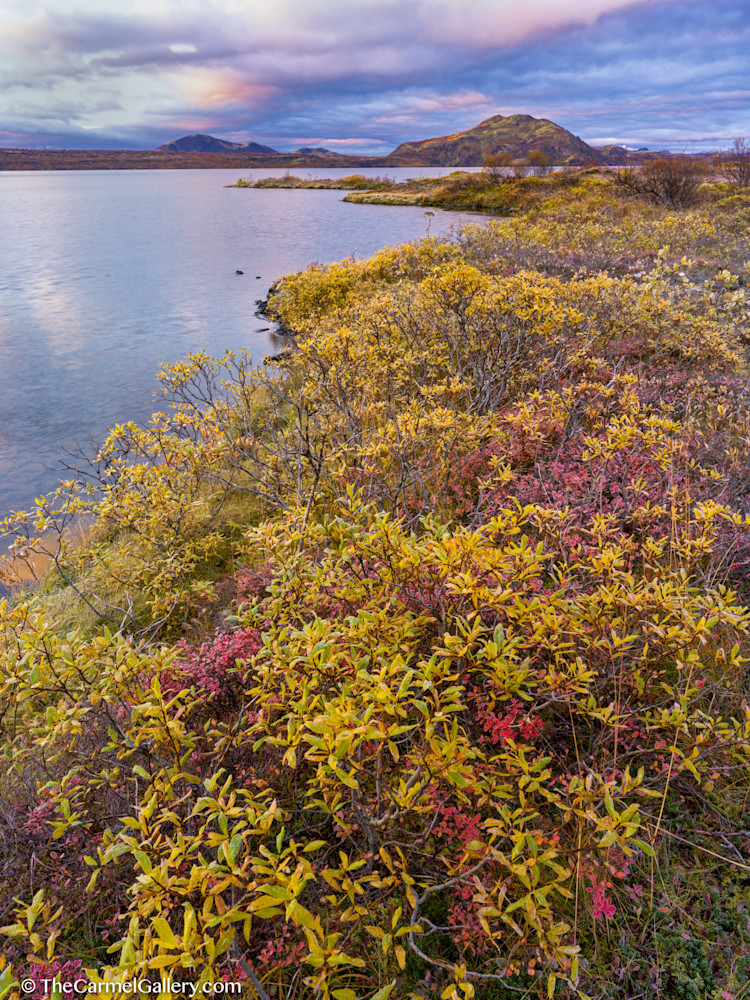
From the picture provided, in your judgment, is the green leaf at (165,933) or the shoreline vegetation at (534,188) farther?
the shoreline vegetation at (534,188)

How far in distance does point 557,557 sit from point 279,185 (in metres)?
147

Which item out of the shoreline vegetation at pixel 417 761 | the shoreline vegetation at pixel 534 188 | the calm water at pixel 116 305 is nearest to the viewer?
the shoreline vegetation at pixel 417 761

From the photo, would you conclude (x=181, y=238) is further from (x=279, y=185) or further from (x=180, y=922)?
(x=279, y=185)

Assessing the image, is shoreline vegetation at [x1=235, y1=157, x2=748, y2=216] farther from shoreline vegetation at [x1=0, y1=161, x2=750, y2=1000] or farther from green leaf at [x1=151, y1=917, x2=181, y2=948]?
green leaf at [x1=151, y1=917, x2=181, y2=948]

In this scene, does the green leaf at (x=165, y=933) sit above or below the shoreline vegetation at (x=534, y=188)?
below

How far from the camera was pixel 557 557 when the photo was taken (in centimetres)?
407

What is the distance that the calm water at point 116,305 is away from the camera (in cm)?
1338

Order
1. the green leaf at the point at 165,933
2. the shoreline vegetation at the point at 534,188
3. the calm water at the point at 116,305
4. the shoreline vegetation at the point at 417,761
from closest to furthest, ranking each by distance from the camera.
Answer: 1. the green leaf at the point at 165,933
2. the shoreline vegetation at the point at 417,761
3. the calm water at the point at 116,305
4. the shoreline vegetation at the point at 534,188

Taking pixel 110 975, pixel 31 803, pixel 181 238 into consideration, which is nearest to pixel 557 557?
pixel 110 975

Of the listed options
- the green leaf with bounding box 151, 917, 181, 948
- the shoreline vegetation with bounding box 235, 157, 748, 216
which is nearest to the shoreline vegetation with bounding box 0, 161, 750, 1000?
the green leaf with bounding box 151, 917, 181, 948

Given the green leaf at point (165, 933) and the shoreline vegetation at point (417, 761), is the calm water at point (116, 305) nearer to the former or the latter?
the shoreline vegetation at point (417, 761)

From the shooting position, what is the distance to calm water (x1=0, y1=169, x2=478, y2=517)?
13.4 metres

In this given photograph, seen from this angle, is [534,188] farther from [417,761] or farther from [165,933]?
[165,933]

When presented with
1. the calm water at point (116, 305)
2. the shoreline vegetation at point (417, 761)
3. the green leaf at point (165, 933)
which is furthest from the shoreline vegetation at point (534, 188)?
the green leaf at point (165, 933)
